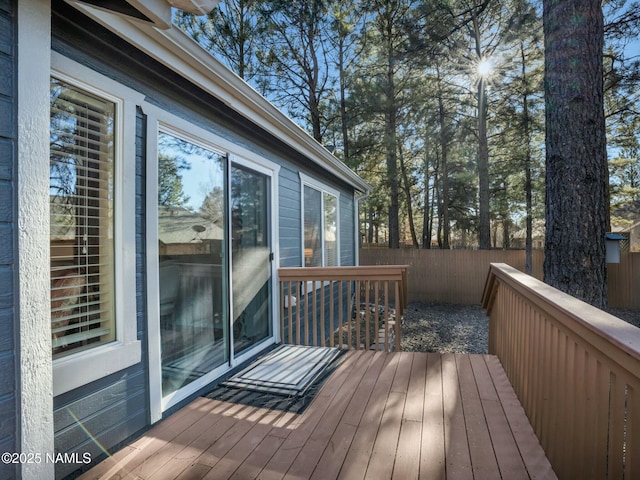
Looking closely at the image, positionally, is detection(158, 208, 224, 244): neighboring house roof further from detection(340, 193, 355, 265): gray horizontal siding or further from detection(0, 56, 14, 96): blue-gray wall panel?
detection(340, 193, 355, 265): gray horizontal siding

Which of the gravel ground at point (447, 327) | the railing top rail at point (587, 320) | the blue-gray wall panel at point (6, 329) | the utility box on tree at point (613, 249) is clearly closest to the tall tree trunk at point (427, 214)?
the gravel ground at point (447, 327)

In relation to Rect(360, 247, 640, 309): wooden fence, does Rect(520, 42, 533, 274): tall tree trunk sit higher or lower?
higher

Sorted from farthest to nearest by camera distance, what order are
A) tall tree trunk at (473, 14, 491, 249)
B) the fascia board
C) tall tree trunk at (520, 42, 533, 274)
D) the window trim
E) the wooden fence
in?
tall tree trunk at (473, 14, 491, 249)
the wooden fence
tall tree trunk at (520, 42, 533, 274)
the window trim
the fascia board

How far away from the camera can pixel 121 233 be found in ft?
6.04

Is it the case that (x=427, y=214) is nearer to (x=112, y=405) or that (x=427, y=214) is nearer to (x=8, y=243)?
(x=112, y=405)

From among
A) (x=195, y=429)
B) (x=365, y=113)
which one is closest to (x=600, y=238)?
(x=195, y=429)

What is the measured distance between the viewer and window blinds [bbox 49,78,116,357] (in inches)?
62.5

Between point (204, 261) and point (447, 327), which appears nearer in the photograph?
point (204, 261)

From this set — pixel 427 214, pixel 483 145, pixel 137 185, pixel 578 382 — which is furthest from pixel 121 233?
pixel 427 214

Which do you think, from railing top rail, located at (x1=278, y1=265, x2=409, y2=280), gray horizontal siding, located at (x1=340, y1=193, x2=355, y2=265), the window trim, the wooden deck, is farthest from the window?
the wooden deck

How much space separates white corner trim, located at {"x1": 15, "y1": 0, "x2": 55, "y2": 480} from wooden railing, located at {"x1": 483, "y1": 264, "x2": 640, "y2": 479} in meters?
1.94

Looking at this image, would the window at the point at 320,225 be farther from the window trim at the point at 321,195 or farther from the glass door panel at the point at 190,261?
the glass door panel at the point at 190,261

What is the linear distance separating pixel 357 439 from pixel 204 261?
1.57 meters

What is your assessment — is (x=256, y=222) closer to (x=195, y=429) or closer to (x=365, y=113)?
(x=195, y=429)
